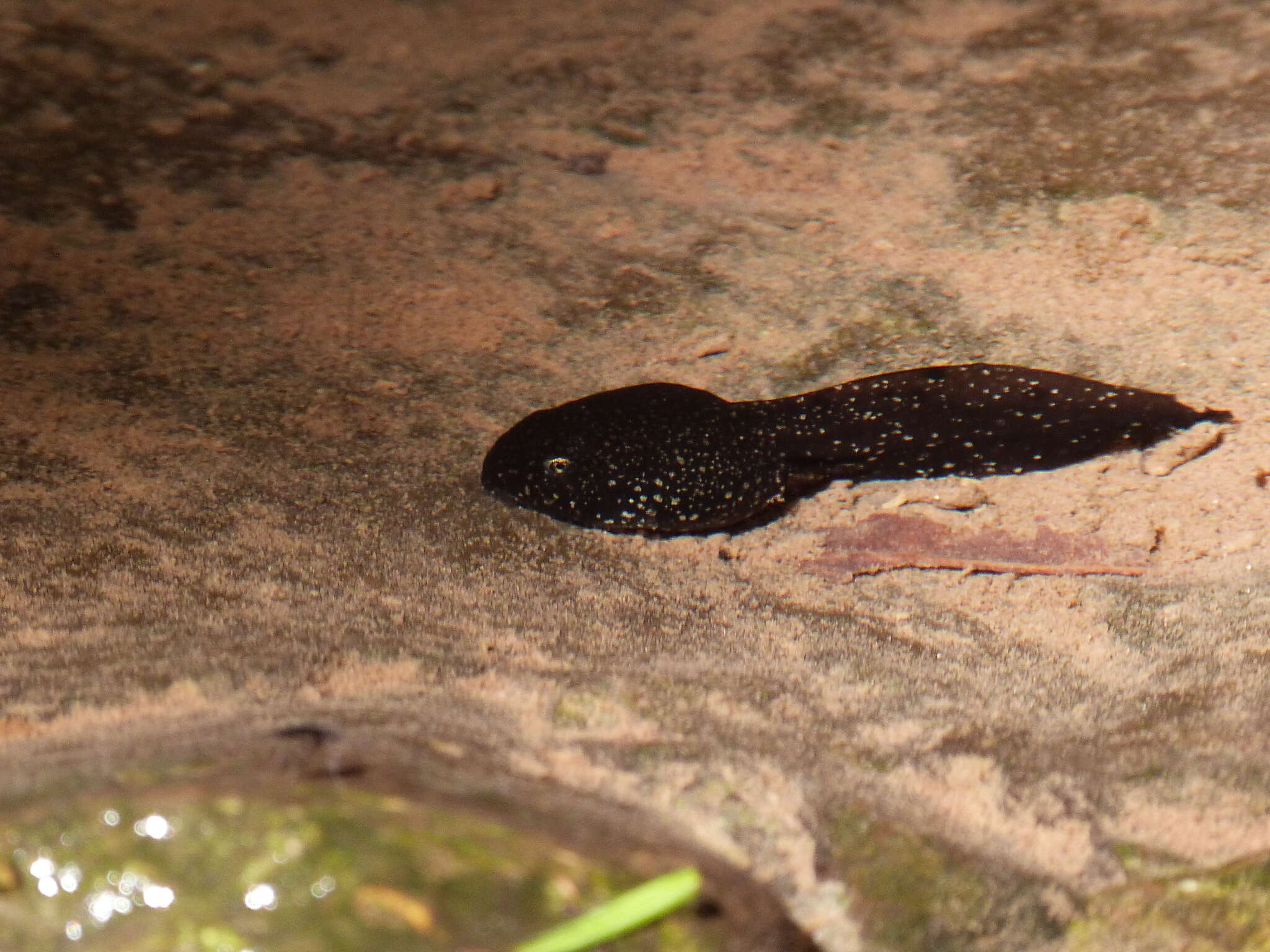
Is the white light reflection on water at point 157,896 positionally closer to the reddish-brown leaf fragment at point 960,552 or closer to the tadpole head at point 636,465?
the tadpole head at point 636,465

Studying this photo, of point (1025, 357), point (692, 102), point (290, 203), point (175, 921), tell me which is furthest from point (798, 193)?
point (175, 921)

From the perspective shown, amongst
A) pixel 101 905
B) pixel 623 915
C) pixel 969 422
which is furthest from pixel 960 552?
pixel 101 905

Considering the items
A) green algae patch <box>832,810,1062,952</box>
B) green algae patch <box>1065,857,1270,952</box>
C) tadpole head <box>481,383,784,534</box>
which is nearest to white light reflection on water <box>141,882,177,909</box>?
green algae patch <box>832,810,1062,952</box>

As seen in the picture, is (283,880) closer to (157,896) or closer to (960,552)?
(157,896)

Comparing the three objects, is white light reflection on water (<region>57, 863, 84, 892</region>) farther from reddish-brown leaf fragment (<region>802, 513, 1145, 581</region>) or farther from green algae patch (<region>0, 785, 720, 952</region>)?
reddish-brown leaf fragment (<region>802, 513, 1145, 581</region>)

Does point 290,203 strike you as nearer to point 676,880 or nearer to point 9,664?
point 9,664
